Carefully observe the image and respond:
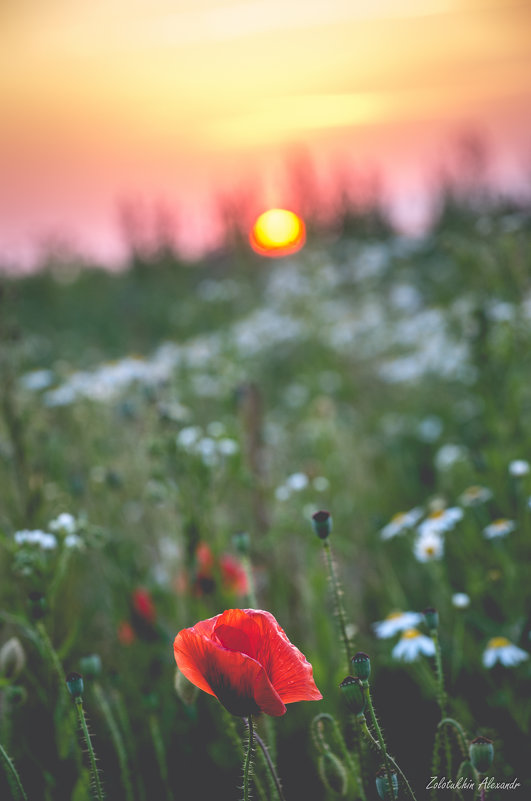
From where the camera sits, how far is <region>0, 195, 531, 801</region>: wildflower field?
3.94 feet

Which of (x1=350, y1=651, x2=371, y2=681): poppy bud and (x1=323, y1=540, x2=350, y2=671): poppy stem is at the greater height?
(x1=323, y1=540, x2=350, y2=671): poppy stem

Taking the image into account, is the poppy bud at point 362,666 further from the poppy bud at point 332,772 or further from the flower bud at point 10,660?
the flower bud at point 10,660

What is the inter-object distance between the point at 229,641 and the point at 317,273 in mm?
5758

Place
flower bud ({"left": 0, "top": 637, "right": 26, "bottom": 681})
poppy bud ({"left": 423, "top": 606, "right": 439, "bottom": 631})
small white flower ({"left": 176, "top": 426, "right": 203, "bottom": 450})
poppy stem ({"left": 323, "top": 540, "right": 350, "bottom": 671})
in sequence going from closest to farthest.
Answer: poppy stem ({"left": 323, "top": 540, "right": 350, "bottom": 671})
poppy bud ({"left": 423, "top": 606, "right": 439, "bottom": 631})
flower bud ({"left": 0, "top": 637, "right": 26, "bottom": 681})
small white flower ({"left": 176, "top": 426, "right": 203, "bottom": 450})

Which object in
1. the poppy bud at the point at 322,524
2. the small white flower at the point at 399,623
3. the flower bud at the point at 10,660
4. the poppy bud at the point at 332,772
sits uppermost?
the poppy bud at the point at 322,524

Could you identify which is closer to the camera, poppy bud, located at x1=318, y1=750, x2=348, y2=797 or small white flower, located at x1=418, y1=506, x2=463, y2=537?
poppy bud, located at x1=318, y1=750, x2=348, y2=797

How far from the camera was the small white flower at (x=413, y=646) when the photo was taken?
1602 millimetres

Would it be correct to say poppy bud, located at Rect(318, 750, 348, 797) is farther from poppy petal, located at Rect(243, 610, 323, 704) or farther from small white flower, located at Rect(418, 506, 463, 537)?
small white flower, located at Rect(418, 506, 463, 537)

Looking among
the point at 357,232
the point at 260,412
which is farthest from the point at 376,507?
the point at 357,232

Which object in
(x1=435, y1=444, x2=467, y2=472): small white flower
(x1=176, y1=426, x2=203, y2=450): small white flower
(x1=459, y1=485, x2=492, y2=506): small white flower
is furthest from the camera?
(x1=435, y1=444, x2=467, y2=472): small white flower

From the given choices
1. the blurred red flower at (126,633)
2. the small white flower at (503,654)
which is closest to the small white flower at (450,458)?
the small white flower at (503,654)

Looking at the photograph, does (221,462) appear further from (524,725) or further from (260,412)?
(524,725)

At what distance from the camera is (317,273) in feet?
21.0

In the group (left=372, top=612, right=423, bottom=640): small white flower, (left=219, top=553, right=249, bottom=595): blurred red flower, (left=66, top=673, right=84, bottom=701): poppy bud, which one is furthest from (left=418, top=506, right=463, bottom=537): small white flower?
(left=66, top=673, right=84, bottom=701): poppy bud
